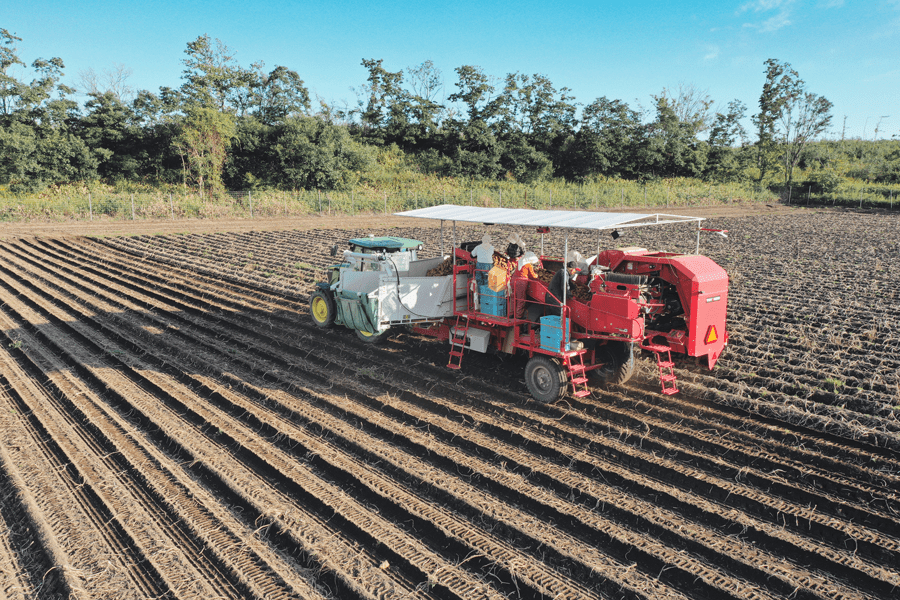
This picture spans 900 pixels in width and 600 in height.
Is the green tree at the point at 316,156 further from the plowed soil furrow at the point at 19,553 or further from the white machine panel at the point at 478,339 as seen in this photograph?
the plowed soil furrow at the point at 19,553

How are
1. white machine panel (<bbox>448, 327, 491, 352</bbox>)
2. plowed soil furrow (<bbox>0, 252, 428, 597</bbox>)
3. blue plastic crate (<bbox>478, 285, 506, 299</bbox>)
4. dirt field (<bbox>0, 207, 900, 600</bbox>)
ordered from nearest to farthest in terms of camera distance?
dirt field (<bbox>0, 207, 900, 600</bbox>)
plowed soil furrow (<bbox>0, 252, 428, 597</bbox>)
blue plastic crate (<bbox>478, 285, 506, 299</bbox>)
white machine panel (<bbox>448, 327, 491, 352</bbox>)

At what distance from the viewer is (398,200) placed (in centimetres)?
3706

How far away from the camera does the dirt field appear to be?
4.62 metres

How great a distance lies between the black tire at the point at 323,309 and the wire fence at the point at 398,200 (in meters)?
22.3

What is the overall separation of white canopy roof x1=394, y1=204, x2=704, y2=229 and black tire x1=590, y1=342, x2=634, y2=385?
5.42ft

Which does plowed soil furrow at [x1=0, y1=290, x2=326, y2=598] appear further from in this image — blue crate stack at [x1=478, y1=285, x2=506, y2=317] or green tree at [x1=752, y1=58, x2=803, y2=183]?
green tree at [x1=752, y1=58, x2=803, y2=183]

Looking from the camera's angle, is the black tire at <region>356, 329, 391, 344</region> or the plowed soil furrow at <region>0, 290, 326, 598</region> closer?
the plowed soil furrow at <region>0, 290, 326, 598</region>

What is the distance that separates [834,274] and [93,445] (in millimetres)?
16652

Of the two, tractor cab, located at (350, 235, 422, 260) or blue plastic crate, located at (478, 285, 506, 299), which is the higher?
tractor cab, located at (350, 235, 422, 260)

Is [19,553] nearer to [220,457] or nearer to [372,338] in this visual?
[220,457]

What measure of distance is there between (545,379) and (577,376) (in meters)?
0.53

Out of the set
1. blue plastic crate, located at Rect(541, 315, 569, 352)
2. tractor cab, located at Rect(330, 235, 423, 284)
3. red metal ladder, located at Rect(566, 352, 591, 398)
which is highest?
tractor cab, located at Rect(330, 235, 423, 284)

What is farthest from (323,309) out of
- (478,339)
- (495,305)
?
(495,305)

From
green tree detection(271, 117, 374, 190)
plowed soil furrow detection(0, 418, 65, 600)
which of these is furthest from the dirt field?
green tree detection(271, 117, 374, 190)
